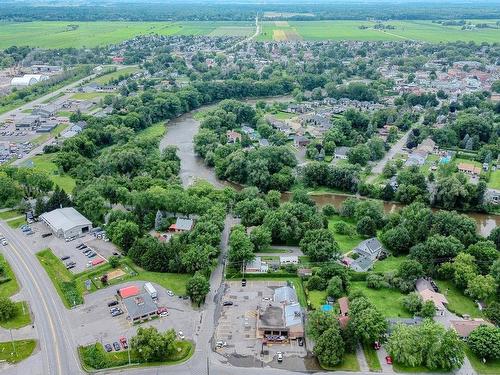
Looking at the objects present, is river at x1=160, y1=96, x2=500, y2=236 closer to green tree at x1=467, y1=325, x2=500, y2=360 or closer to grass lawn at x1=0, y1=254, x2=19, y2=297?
green tree at x1=467, y1=325, x2=500, y2=360

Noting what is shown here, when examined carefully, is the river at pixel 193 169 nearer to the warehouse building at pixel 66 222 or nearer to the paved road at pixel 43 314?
the warehouse building at pixel 66 222

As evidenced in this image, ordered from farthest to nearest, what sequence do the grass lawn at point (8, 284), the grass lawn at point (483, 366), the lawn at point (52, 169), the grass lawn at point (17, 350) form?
the lawn at point (52, 169), the grass lawn at point (8, 284), the grass lawn at point (17, 350), the grass lawn at point (483, 366)

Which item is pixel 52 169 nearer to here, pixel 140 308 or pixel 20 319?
pixel 20 319

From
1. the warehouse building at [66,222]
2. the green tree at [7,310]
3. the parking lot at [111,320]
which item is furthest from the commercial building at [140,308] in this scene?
the warehouse building at [66,222]

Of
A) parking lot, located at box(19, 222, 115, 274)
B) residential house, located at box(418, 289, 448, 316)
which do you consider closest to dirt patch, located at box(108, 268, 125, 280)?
parking lot, located at box(19, 222, 115, 274)

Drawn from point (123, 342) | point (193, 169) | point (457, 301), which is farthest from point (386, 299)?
point (193, 169)
